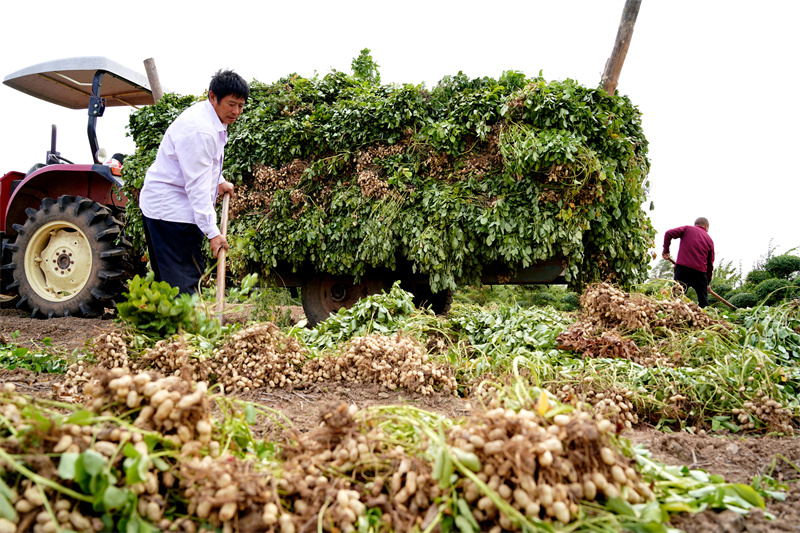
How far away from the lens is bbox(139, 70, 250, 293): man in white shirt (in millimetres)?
3387

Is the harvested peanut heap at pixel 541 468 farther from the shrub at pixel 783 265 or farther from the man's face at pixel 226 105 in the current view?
the shrub at pixel 783 265

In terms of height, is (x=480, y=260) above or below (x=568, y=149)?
below

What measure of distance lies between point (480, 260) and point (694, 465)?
3262mm

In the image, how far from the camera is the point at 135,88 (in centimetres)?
718

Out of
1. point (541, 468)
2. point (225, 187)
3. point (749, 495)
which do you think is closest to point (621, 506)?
point (541, 468)

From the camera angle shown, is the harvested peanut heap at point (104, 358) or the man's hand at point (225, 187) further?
the man's hand at point (225, 187)

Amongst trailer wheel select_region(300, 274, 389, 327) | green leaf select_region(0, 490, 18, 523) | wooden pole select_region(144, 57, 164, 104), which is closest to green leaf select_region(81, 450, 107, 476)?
green leaf select_region(0, 490, 18, 523)

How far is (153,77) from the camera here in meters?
6.59

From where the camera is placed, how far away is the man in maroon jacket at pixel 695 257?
6.97m

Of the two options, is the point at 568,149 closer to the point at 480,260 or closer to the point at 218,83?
the point at 480,260

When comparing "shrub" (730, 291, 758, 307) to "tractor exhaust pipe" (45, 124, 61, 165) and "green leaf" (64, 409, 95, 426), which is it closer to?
"green leaf" (64, 409, 95, 426)

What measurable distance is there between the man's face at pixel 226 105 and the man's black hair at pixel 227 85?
0.07ft

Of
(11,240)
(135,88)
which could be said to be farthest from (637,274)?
(11,240)

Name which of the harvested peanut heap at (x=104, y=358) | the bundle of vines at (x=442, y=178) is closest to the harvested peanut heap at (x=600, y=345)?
the bundle of vines at (x=442, y=178)
